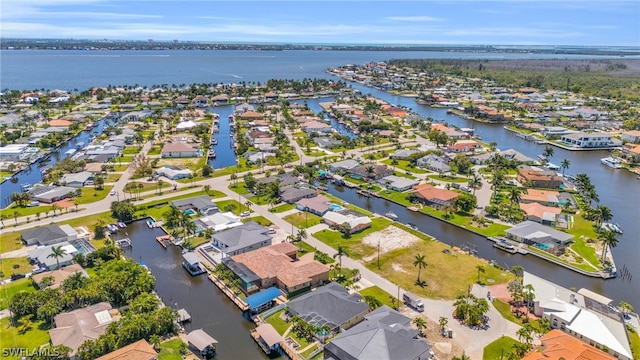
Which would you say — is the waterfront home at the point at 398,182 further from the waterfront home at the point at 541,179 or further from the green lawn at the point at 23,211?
the green lawn at the point at 23,211

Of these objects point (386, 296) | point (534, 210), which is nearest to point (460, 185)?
point (534, 210)

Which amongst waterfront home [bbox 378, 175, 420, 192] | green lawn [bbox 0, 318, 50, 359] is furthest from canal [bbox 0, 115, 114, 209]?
waterfront home [bbox 378, 175, 420, 192]

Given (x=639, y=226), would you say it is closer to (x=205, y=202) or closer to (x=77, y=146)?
(x=205, y=202)

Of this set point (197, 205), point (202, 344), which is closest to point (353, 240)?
point (197, 205)

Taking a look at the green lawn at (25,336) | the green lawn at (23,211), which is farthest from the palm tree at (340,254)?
the green lawn at (23,211)

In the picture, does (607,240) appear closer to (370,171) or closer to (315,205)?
(315,205)
